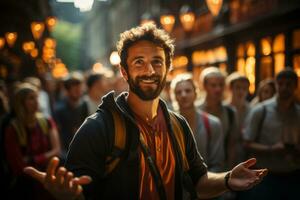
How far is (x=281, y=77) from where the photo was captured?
5.57 metres

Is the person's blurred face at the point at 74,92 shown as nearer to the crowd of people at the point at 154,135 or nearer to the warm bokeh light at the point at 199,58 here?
the crowd of people at the point at 154,135

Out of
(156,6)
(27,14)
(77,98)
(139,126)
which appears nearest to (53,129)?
(77,98)

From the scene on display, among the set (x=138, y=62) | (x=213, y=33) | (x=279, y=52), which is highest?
(x=213, y=33)

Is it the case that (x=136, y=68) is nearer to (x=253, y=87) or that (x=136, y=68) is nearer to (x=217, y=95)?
(x=217, y=95)

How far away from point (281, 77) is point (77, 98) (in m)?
3.43

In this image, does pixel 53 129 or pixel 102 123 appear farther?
pixel 53 129

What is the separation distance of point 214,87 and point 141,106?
328cm

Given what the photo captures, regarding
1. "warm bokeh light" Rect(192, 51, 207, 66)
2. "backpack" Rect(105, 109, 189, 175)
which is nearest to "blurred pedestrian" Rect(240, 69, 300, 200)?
"backpack" Rect(105, 109, 189, 175)

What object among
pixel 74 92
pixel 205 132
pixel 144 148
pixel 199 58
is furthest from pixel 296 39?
pixel 144 148

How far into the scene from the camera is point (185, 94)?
526 cm

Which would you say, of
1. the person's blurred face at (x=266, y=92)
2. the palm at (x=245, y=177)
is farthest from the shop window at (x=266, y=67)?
the palm at (x=245, y=177)

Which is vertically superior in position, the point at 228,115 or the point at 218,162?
the point at 228,115

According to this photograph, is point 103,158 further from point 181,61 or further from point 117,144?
point 181,61

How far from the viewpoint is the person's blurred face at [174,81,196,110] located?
5215mm
